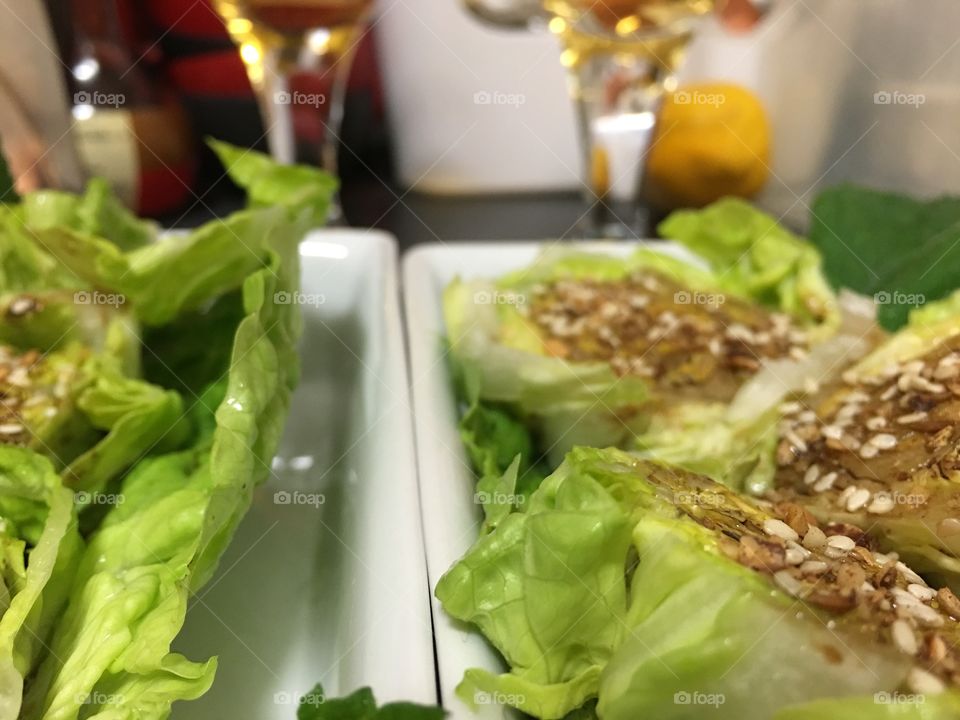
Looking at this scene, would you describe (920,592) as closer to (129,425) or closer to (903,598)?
(903,598)

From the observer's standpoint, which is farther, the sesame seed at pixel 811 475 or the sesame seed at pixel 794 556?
the sesame seed at pixel 811 475

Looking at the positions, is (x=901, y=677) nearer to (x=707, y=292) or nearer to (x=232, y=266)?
(x=707, y=292)

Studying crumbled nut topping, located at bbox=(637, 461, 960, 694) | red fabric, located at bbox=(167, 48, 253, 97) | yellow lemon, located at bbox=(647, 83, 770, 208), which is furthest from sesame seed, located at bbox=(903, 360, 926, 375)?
red fabric, located at bbox=(167, 48, 253, 97)

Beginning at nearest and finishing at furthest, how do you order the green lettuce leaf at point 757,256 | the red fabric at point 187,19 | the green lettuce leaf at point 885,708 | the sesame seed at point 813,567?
the green lettuce leaf at point 885,708, the sesame seed at point 813,567, the green lettuce leaf at point 757,256, the red fabric at point 187,19

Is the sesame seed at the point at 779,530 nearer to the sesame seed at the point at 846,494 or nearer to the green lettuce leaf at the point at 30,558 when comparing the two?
the sesame seed at the point at 846,494

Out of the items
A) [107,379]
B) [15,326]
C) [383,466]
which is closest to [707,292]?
[383,466]

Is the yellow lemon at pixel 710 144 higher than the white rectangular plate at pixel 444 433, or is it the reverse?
the white rectangular plate at pixel 444 433

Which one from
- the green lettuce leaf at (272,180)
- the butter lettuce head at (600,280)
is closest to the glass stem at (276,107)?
the green lettuce leaf at (272,180)

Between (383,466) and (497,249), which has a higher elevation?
(383,466)
